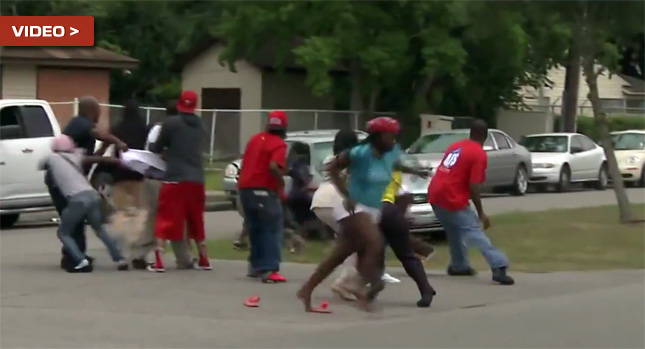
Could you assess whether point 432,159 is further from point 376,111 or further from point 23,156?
point 376,111

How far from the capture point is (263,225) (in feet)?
39.5

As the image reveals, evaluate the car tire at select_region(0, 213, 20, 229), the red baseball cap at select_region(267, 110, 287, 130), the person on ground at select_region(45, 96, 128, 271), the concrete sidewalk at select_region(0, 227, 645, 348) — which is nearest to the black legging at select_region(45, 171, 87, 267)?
the person on ground at select_region(45, 96, 128, 271)

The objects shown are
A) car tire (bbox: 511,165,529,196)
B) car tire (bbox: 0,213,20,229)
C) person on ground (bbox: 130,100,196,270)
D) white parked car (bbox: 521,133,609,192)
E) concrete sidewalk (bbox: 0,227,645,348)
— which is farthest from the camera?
white parked car (bbox: 521,133,609,192)

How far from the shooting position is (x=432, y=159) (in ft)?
77.9

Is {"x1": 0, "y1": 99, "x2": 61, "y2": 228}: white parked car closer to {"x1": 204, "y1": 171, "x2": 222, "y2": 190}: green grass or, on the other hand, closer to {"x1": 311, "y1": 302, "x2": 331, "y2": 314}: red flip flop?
{"x1": 204, "y1": 171, "x2": 222, "y2": 190}: green grass

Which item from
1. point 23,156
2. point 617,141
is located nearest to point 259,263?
point 23,156

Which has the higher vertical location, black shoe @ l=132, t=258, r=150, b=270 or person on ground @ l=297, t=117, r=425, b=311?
person on ground @ l=297, t=117, r=425, b=311

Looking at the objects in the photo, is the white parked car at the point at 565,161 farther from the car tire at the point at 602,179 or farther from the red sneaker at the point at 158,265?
the red sneaker at the point at 158,265

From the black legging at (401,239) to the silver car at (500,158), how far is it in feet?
49.0

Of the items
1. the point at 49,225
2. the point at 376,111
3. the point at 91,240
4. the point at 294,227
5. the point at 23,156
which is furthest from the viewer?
the point at 376,111

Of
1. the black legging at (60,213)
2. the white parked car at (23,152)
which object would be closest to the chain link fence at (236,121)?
the white parked car at (23,152)

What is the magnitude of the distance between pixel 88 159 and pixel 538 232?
290 inches

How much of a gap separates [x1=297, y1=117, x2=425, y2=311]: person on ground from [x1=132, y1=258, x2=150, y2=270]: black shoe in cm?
316

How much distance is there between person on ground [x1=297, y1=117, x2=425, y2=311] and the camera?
10320mm
